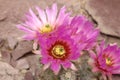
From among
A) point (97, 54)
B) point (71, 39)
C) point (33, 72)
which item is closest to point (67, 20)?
point (71, 39)

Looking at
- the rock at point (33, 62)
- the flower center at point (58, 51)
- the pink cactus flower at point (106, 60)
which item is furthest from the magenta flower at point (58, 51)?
the rock at point (33, 62)

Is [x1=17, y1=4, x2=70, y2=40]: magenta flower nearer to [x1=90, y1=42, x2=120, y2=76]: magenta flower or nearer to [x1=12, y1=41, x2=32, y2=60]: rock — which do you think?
[x1=90, y1=42, x2=120, y2=76]: magenta flower

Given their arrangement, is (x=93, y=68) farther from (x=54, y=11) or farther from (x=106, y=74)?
(x=54, y=11)

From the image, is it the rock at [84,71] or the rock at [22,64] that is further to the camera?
the rock at [22,64]

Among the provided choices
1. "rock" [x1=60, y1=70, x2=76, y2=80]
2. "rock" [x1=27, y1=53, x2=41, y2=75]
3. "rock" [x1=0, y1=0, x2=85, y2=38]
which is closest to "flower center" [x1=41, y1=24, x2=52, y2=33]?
"rock" [x1=60, y1=70, x2=76, y2=80]

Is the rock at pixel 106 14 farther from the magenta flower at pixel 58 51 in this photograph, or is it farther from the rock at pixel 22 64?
the magenta flower at pixel 58 51

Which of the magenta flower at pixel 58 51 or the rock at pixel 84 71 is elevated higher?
the magenta flower at pixel 58 51
